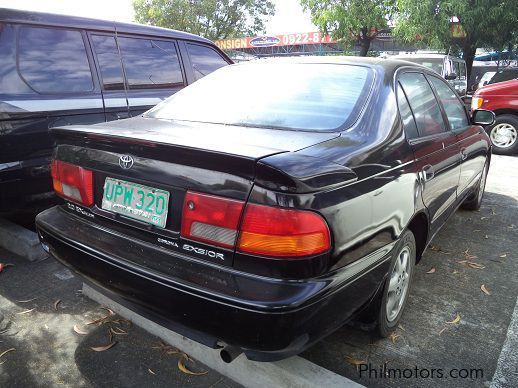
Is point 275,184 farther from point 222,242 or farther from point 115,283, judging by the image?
point 115,283

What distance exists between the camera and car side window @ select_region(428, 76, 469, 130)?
11.5ft

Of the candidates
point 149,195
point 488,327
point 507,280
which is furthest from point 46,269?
point 507,280

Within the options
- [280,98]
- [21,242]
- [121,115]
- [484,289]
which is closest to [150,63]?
[121,115]

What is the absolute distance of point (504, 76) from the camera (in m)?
10.1

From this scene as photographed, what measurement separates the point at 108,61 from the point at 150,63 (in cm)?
55

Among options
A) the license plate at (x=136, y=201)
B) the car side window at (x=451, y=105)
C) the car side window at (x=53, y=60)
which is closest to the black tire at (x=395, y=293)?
the license plate at (x=136, y=201)

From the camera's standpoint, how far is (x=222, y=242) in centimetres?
179

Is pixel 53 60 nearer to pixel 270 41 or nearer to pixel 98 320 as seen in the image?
pixel 98 320

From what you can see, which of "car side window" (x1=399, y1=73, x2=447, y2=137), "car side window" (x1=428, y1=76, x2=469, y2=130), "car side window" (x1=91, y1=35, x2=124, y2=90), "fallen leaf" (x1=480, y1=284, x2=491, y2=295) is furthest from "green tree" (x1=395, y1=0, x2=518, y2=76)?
"fallen leaf" (x1=480, y1=284, x2=491, y2=295)

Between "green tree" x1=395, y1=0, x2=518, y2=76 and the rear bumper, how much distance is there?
44.7ft

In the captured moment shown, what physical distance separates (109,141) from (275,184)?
3.04ft

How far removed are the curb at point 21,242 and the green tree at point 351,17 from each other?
16696 millimetres

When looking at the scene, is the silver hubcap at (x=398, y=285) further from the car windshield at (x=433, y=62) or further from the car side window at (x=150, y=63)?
the car windshield at (x=433, y=62)

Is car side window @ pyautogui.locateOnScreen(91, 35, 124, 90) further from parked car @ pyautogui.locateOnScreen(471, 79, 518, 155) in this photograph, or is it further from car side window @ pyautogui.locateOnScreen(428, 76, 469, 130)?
parked car @ pyautogui.locateOnScreen(471, 79, 518, 155)
